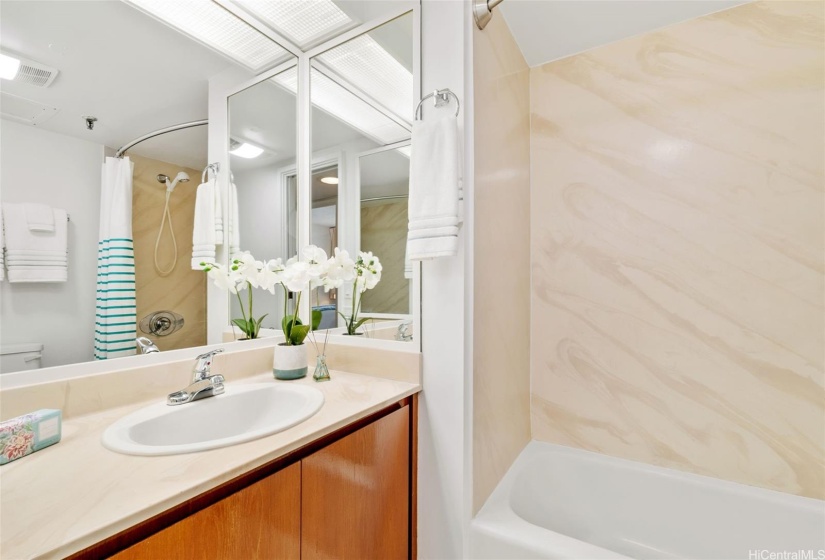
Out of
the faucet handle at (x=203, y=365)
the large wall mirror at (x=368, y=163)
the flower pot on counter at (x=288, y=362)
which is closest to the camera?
the faucet handle at (x=203, y=365)

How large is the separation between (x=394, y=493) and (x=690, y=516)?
4.17ft

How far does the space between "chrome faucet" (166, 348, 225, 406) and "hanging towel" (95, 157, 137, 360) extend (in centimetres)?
17

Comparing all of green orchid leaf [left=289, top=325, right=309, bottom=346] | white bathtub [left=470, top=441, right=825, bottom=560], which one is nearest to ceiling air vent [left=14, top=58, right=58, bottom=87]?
green orchid leaf [left=289, top=325, right=309, bottom=346]

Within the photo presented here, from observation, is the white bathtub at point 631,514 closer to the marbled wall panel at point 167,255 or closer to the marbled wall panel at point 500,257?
the marbled wall panel at point 500,257

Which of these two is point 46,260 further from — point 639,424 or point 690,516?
point 690,516

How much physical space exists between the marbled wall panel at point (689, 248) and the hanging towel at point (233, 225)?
140cm

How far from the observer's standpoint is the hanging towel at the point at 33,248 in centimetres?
81

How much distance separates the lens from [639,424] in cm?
160

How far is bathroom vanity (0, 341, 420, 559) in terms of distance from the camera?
523 millimetres

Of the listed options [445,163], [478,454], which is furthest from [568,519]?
[445,163]

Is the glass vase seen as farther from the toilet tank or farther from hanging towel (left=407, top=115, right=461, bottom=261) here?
the toilet tank

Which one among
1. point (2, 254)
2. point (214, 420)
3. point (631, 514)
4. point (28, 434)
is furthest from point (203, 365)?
point (631, 514)

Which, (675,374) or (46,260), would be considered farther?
(675,374)

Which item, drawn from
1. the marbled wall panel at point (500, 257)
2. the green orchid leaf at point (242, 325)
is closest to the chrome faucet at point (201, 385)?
the green orchid leaf at point (242, 325)
